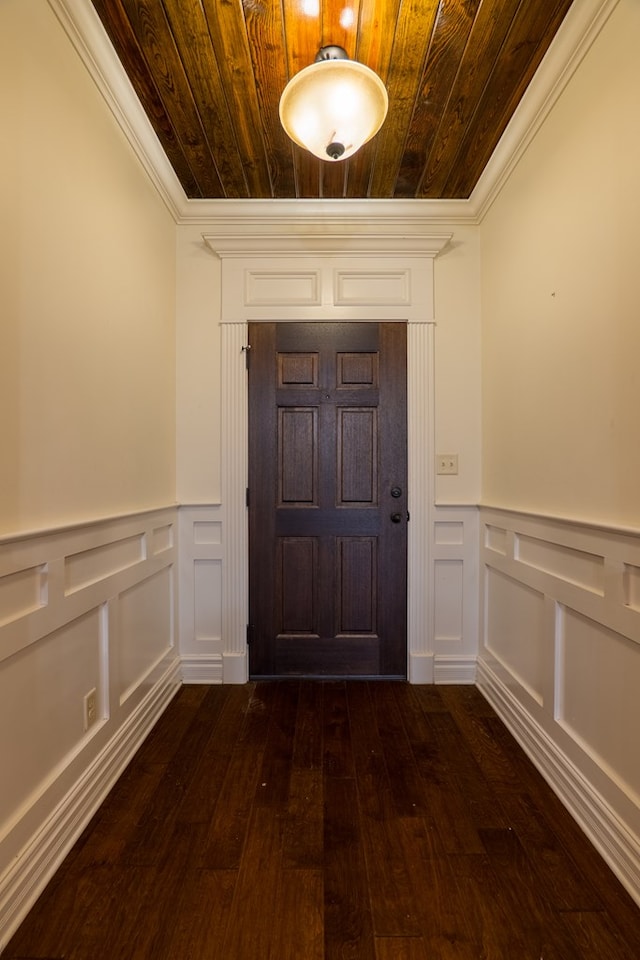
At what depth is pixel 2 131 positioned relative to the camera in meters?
1.19

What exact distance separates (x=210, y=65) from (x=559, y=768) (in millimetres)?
2893

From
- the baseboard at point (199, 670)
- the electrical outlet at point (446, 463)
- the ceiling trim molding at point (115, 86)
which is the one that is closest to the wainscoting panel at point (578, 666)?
the electrical outlet at point (446, 463)

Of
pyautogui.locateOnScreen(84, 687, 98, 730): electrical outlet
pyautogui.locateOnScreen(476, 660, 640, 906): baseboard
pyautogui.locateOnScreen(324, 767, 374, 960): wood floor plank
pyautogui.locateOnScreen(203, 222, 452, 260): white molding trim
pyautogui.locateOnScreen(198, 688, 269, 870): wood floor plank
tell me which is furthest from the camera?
pyautogui.locateOnScreen(203, 222, 452, 260): white molding trim

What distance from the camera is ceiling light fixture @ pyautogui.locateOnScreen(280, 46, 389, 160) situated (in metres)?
1.48

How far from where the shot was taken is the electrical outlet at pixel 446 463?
258 cm

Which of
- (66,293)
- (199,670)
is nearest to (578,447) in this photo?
(66,293)

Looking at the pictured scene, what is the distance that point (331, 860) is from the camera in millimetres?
1383

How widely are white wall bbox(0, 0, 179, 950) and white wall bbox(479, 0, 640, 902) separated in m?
1.69

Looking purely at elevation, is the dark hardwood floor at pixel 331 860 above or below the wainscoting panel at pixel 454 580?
below

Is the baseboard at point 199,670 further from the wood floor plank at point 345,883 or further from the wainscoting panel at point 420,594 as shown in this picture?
the wood floor plank at point 345,883

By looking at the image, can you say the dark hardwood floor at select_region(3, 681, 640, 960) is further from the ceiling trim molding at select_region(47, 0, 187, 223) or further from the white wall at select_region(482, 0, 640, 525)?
the ceiling trim molding at select_region(47, 0, 187, 223)

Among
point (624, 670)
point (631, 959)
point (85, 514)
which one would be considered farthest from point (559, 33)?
point (631, 959)

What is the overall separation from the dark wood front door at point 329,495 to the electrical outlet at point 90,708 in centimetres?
101

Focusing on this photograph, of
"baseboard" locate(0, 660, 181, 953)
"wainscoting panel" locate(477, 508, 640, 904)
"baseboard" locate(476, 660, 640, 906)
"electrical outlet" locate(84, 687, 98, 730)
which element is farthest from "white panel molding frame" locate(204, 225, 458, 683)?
"electrical outlet" locate(84, 687, 98, 730)
